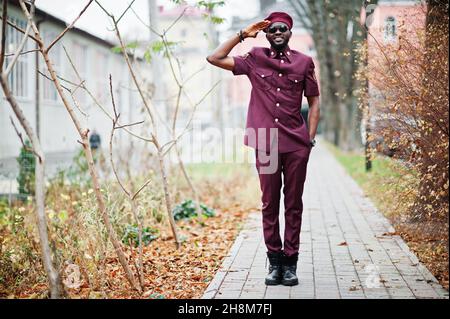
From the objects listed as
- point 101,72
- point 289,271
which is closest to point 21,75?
point 101,72

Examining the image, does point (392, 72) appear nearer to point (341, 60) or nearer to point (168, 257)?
point (168, 257)

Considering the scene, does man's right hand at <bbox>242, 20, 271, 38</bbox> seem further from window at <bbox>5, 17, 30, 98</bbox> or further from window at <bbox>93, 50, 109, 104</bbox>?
window at <bbox>93, 50, 109, 104</bbox>

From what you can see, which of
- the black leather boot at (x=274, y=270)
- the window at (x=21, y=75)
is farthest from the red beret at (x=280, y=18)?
the window at (x=21, y=75)

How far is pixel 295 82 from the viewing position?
17.0 feet

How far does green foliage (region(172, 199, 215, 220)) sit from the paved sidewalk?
0.69 m

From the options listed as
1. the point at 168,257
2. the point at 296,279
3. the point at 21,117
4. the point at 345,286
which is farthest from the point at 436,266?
the point at 21,117

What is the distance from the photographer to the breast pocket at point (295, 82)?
517cm

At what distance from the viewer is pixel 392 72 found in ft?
21.3

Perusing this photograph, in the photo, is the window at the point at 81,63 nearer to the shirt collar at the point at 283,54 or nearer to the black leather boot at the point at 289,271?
the shirt collar at the point at 283,54

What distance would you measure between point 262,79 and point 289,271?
161 centimetres

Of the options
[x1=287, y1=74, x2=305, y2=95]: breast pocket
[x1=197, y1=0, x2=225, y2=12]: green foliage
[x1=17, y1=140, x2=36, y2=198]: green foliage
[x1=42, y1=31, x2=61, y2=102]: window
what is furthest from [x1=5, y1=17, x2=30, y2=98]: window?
[x1=287, y1=74, x2=305, y2=95]: breast pocket
